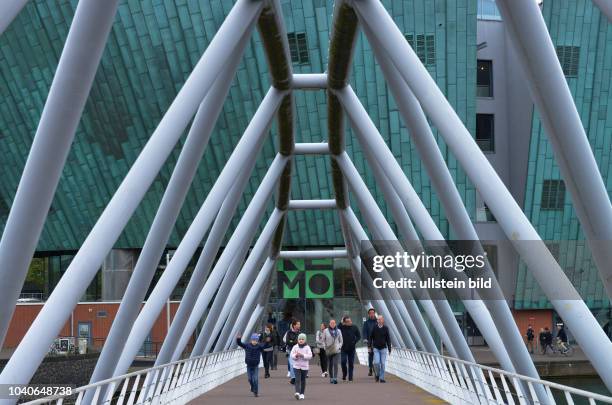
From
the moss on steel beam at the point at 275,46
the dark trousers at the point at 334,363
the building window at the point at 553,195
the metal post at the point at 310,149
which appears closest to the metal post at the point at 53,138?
the moss on steel beam at the point at 275,46

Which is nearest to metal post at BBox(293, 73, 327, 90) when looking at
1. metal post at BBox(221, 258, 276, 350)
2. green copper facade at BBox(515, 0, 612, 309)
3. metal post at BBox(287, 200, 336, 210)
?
metal post at BBox(287, 200, 336, 210)

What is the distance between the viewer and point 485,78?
172ft

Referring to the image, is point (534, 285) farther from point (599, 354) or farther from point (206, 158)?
point (599, 354)

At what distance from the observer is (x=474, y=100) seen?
44312 millimetres

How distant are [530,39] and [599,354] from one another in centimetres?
422

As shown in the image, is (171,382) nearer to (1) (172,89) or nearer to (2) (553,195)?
(1) (172,89)

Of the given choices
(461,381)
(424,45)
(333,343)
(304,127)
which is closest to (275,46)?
(461,381)

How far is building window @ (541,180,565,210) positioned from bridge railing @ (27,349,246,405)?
1800 centimetres

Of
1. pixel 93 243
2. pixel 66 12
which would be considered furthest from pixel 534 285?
pixel 93 243

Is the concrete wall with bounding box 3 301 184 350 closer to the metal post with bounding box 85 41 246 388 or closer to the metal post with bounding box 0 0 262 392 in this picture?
the metal post with bounding box 85 41 246 388

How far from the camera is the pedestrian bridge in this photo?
15.8m

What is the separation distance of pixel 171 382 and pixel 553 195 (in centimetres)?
2961

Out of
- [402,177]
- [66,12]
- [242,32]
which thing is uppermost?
[66,12]

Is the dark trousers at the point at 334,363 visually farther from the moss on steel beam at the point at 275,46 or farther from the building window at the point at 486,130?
the building window at the point at 486,130
